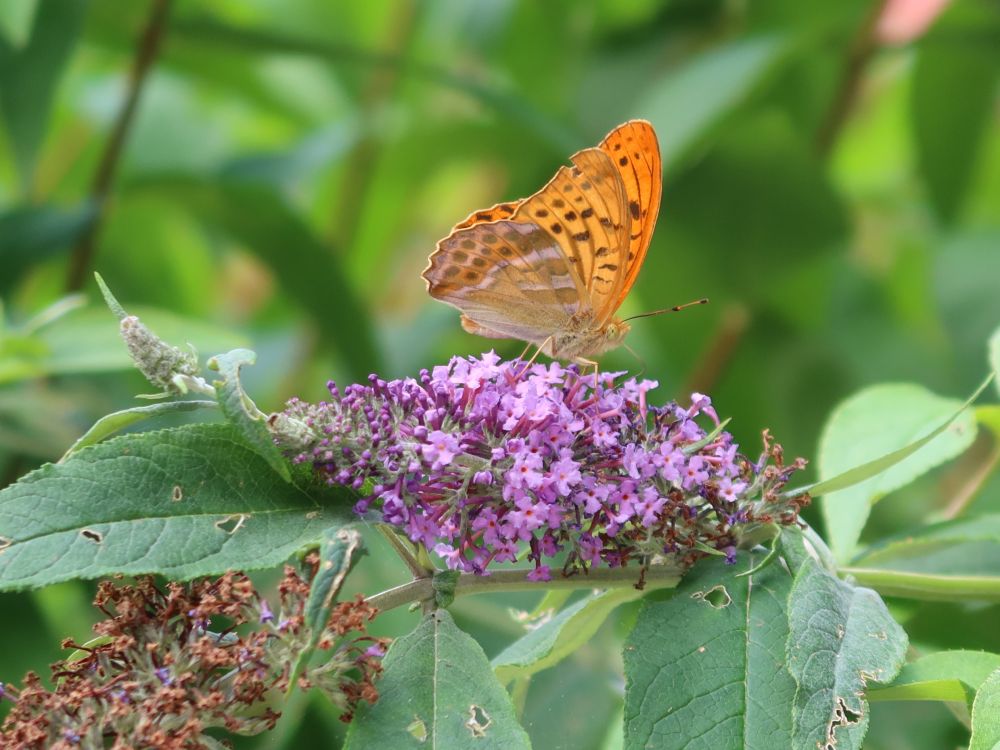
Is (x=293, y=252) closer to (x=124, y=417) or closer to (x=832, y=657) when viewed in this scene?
(x=124, y=417)

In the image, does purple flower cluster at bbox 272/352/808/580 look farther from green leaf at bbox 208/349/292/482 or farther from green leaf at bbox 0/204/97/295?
green leaf at bbox 0/204/97/295

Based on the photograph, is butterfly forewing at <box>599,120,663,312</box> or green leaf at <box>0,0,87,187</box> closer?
butterfly forewing at <box>599,120,663,312</box>

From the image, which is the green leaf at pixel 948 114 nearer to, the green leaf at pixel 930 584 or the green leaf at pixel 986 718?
the green leaf at pixel 930 584

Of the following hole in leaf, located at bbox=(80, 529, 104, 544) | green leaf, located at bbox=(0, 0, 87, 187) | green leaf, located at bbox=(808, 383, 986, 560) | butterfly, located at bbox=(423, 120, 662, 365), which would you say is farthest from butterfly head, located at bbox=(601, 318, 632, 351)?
green leaf, located at bbox=(0, 0, 87, 187)

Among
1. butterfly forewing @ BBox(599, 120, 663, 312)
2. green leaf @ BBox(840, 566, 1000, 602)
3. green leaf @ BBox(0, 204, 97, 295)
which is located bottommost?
green leaf @ BBox(840, 566, 1000, 602)

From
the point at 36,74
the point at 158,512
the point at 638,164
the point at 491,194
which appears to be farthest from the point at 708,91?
the point at 158,512

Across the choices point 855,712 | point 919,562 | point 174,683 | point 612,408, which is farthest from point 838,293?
point 174,683
